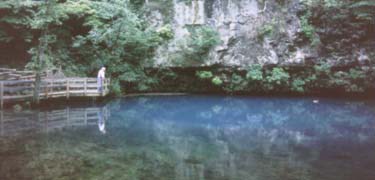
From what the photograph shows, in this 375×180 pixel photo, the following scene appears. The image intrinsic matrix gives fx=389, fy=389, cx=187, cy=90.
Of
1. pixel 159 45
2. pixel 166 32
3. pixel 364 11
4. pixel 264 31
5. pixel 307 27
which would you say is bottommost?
pixel 159 45

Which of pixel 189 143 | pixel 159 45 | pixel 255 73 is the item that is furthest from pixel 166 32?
pixel 189 143

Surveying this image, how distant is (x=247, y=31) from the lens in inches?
988

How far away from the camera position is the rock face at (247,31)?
81.1 feet

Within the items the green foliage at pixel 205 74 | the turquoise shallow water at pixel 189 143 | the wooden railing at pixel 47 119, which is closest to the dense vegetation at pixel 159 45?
the green foliage at pixel 205 74

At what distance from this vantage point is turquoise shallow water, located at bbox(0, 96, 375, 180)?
28.6ft

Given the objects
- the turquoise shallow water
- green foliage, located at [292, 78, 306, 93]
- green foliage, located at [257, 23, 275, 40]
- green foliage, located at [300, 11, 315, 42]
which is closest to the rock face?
green foliage, located at [257, 23, 275, 40]

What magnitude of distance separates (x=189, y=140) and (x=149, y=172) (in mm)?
3573

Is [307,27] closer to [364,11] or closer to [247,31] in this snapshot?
[364,11]

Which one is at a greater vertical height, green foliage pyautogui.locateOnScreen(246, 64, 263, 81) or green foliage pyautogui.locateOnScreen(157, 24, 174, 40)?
green foliage pyautogui.locateOnScreen(157, 24, 174, 40)

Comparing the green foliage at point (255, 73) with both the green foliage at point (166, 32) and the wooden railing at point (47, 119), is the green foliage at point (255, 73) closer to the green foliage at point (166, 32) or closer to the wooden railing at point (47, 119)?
the green foliage at point (166, 32)

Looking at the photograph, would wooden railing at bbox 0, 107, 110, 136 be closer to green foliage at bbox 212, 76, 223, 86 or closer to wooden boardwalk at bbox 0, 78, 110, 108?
wooden boardwalk at bbox 0, 78, 110, 108

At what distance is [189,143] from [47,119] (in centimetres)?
627

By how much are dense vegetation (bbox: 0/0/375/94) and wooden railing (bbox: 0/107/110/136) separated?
5.94m

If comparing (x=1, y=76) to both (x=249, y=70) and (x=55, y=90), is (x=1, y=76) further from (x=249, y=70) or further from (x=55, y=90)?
(x=249, y=70)
